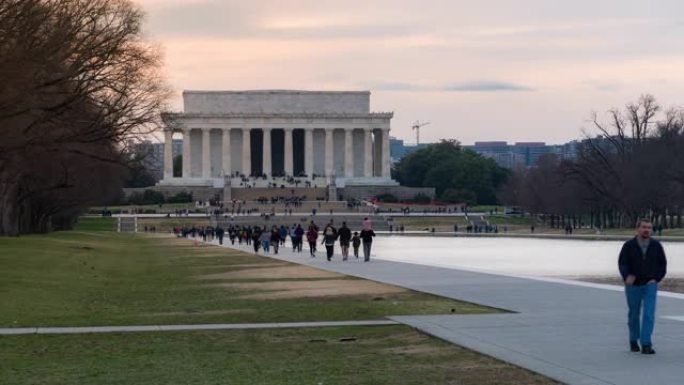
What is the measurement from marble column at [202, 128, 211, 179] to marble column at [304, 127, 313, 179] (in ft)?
37.4

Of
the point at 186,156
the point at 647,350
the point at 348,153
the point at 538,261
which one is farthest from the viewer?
the point at 186,156

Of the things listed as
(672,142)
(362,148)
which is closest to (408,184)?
(362,148)

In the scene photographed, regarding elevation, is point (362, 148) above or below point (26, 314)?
above

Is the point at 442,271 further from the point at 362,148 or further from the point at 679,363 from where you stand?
the point at 362,148

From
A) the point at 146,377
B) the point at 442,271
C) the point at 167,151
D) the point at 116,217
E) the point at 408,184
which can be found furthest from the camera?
the point at 408,184

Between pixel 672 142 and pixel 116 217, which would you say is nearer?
pixel 672 142

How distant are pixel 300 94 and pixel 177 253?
104 metres

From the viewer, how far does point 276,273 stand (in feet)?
120

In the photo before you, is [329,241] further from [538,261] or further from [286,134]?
[286,134]

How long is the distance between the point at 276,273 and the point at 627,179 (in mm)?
61742

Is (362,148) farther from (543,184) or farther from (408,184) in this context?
(543,184)

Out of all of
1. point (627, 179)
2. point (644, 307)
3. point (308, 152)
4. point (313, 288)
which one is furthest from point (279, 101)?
point (644, 307)

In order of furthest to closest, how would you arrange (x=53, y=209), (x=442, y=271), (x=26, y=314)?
(x=53, y=209) → (x=442, y=271) → (x=26, y=314)

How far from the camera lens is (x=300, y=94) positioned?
159 metres
